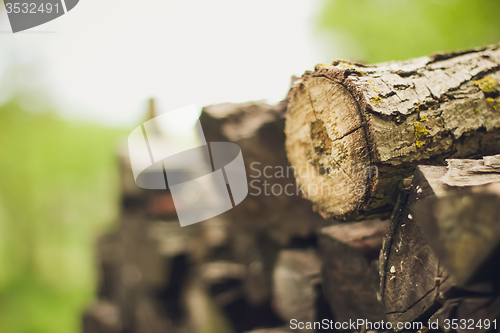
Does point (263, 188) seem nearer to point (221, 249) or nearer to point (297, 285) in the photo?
point (297, 285)

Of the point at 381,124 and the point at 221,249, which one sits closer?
the point at 381,124

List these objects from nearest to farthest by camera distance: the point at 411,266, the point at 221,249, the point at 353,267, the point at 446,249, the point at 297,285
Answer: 1. the point at 446,249
2. the point at 411,266
3. the point at 353,267
4. the point at 297,285
5. the point at 221,249

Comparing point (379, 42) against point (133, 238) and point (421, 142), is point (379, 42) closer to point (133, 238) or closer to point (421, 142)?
point (421, 142)

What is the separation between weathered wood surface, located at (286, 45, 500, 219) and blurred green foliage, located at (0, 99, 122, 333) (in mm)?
6502

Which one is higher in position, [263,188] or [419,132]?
[419,132]

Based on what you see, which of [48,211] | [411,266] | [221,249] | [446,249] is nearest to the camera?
[446,249]

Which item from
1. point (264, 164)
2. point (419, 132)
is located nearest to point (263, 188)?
point (264, 164)

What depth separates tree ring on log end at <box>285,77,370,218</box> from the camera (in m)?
0.93

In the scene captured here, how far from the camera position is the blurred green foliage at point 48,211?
6957mm

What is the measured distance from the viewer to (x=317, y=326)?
1512 millimetres

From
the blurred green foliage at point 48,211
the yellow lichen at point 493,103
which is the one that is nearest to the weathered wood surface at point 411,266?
the yellow lichen at point 493,103

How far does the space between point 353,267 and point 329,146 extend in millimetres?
616

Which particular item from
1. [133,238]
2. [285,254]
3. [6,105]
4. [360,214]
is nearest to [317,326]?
[285,254]

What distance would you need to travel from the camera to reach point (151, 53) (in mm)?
2096
